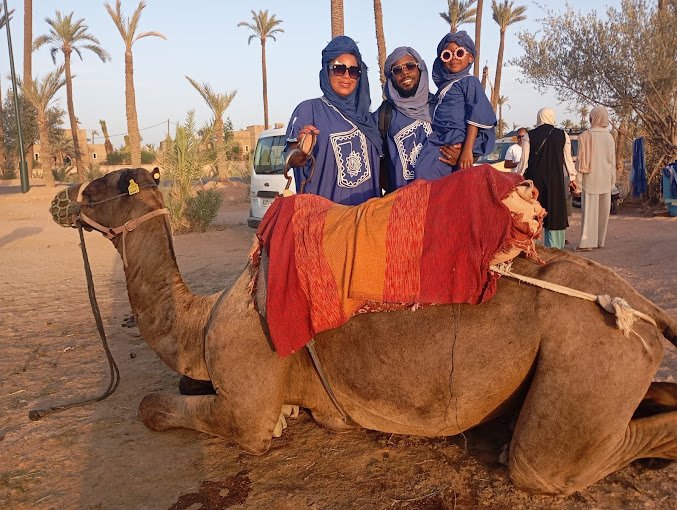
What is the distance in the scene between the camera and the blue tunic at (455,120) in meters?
4.28

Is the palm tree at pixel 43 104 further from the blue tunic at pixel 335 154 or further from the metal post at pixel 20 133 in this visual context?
the blue tunic at pixel 335 154

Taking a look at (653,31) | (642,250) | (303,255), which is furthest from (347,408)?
(653,31)

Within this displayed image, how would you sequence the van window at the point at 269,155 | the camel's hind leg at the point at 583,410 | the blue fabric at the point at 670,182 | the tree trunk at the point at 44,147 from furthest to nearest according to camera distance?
the tree trunk at the point at 44,147
the blue fabric at the point at 670,182
the van window at the point at 269,155
the camel's hind leg at the point at 583,410

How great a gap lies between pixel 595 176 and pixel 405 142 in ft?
24.5

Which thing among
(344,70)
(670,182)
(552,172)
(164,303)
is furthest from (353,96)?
(670,182)

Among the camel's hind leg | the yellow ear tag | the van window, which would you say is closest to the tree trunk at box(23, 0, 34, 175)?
the van window

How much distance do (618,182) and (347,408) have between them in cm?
1890

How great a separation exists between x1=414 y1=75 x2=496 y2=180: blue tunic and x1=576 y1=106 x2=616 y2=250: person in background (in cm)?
690

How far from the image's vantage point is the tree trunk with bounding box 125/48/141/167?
28.6 m

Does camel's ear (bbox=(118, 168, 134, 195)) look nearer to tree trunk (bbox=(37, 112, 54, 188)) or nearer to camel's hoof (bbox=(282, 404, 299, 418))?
camel's hoof (bbox=(282, 404, 299, 418))

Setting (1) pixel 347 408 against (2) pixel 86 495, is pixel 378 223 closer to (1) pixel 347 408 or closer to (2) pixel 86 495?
(1) pixel 347 408

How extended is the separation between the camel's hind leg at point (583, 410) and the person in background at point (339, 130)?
6.71 feet

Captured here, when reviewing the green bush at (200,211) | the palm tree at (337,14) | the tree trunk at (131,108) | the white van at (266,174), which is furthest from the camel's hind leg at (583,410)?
the tree trunk at (131,108)

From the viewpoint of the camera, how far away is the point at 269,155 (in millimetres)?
14383
